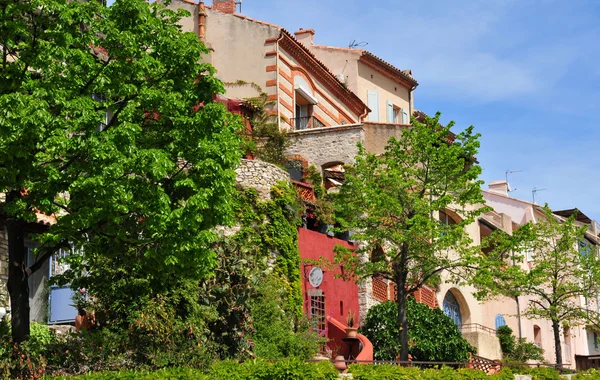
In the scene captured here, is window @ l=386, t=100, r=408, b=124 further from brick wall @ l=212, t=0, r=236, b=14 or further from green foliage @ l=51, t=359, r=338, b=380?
green foliage @ l=51, t=359, r=338, b=380

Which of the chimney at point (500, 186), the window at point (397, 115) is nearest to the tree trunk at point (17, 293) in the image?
the window at point (397, 115)

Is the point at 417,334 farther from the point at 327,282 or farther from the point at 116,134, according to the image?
the point at 116,134

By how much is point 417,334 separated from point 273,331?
7.63 meters

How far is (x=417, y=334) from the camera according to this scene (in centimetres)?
3069

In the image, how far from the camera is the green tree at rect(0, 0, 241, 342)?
16469 mm

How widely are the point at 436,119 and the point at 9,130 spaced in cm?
1572

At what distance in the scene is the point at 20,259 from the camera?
18.0 metres

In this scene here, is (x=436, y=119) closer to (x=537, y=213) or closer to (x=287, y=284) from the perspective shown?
(x=287, y=284)

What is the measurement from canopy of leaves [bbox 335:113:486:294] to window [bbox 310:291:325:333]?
5.98ft

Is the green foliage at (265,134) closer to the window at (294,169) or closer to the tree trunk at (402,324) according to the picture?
the window at (294,169)

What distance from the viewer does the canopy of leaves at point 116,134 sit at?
16.5m

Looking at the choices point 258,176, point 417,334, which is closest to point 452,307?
point 417,334

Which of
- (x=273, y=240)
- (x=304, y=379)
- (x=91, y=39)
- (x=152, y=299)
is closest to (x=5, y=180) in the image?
(x=91, y=39)

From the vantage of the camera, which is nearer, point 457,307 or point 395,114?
point 457,307
